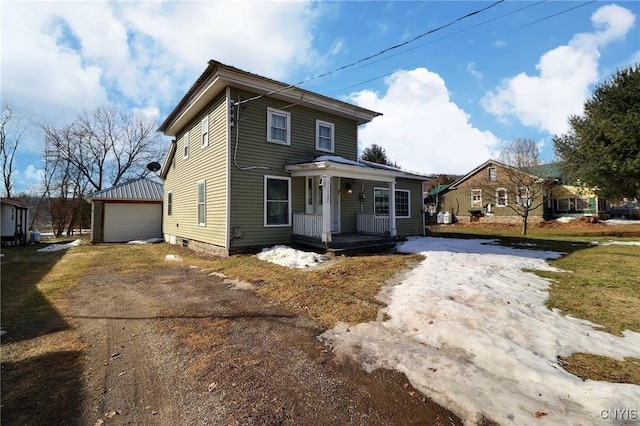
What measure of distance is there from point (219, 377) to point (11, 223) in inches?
914

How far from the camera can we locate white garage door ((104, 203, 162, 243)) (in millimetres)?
18094

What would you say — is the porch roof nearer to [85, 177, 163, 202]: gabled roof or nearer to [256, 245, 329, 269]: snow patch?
[256, 245, 329, 269]: snow patch

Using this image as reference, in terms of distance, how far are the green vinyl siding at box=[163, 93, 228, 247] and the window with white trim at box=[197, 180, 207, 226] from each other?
0.20 m

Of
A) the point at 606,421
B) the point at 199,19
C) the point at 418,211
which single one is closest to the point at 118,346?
the point at 606,421

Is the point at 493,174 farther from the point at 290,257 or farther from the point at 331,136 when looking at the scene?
the point at 290,257

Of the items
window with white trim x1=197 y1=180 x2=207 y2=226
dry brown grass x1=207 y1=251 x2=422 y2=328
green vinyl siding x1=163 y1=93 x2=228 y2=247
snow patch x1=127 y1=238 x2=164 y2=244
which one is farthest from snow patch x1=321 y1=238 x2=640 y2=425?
snow patch x1=127 y1=238 x2=164 y2=244

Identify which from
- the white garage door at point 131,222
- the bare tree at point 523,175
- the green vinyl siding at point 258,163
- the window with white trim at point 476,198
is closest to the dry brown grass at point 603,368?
the green vinyl siding at point 258,163

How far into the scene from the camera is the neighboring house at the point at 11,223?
17656mm

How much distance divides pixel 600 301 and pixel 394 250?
6023mm

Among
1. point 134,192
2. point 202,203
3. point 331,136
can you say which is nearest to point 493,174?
point 331,136

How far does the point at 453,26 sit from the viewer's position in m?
5.94

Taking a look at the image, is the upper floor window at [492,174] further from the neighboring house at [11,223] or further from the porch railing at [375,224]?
the neighboring house at [11,223]

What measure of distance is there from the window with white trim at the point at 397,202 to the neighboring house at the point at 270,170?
84 millimetres

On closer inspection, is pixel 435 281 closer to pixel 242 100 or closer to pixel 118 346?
pixel 118 346
